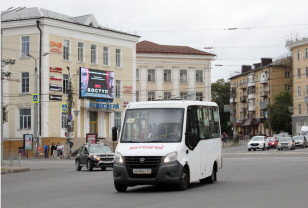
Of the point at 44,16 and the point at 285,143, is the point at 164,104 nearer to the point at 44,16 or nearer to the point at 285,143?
the point at 44,16

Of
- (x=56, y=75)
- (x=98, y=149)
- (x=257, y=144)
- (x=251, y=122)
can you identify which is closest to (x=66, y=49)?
(x=56, y=75)

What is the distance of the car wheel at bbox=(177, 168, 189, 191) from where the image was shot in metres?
18.1

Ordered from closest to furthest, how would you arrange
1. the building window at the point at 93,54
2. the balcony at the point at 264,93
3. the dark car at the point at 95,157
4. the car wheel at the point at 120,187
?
the car wheel at the point at 120,187, the dark car at the point at 95,157, the building window at the point at 93,54, the balcony at the point at 264,93

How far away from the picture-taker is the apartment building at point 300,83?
106 m

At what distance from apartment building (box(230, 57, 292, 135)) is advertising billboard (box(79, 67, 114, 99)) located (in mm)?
49245

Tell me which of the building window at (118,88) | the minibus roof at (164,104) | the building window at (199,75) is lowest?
Answer: the minibus roof at (164,104)

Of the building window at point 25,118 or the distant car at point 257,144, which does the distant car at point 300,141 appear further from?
the building window at point 25,118

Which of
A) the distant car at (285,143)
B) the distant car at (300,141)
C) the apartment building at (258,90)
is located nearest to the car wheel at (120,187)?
the distant car at (285,143)

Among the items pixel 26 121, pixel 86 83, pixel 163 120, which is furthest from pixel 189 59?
pixel 163 120

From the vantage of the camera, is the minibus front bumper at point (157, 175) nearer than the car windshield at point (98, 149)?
Yes

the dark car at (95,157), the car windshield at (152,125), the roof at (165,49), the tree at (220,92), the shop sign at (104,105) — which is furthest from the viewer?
the tree at (220,92)

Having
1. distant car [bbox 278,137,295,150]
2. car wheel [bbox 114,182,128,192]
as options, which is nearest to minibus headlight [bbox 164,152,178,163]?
car wheel [bbox 114,182,128,192]

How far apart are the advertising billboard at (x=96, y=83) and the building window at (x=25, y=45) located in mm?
5806

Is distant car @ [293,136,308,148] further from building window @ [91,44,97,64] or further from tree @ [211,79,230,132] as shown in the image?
tree @ [211,79,230,132]
